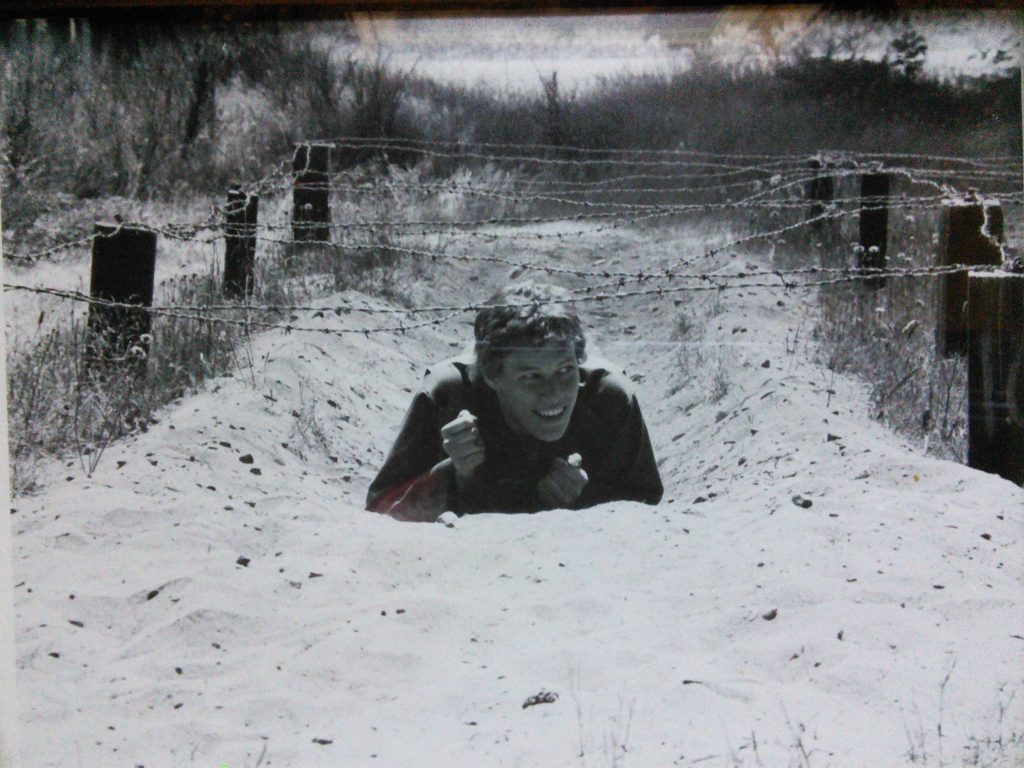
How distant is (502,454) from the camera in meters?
2.11

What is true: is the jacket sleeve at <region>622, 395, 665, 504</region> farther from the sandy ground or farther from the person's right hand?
the person's right hand

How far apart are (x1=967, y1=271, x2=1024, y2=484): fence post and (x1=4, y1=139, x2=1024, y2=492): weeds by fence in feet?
0.13

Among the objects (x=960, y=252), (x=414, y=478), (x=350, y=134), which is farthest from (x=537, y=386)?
(x=960, y=252)

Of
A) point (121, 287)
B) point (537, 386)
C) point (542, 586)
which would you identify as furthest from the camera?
point (121, 287)

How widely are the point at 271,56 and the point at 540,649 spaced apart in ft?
4.61

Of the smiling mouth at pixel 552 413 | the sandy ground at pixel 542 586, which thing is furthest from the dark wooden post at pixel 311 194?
the smiling mouth at pixel 552 413

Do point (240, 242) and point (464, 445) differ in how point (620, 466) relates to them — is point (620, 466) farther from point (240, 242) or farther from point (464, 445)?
point (240, 242)

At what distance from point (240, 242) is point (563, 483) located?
0.92m

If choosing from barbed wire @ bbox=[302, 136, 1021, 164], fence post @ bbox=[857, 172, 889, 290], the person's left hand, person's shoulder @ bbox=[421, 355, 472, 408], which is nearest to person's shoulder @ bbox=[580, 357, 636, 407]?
the person's left hand

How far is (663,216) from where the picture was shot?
225 centimetres

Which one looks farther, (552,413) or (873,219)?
(873,219)

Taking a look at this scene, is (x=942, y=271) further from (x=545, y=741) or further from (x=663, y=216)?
(x=545, y=741)

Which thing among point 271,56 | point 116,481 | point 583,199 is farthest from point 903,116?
point 116,481

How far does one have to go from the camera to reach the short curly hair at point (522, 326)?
2119mm
